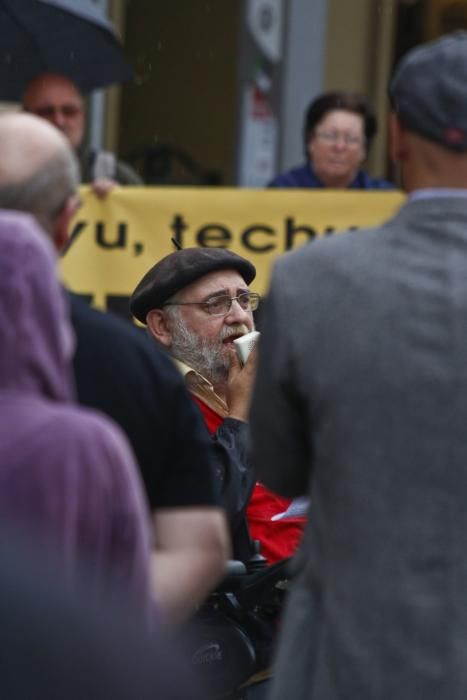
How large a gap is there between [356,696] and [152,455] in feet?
1.63

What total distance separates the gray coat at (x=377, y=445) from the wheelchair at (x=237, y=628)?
4.35 ft

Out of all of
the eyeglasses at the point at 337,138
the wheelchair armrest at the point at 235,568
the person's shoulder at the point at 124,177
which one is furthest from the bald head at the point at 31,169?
the person's shoulder at the point at 124,177

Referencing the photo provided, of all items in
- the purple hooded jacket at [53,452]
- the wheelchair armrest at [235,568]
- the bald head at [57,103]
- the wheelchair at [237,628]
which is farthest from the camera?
the bald head at [57,103]

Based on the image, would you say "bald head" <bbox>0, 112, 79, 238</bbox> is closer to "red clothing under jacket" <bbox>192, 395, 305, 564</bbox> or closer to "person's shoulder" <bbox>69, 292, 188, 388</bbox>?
"person's shoulder" <bbox>69, 292, 188, 388</bbox>

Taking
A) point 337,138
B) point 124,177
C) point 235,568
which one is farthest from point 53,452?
point 124,177

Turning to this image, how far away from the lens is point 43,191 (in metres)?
3.28

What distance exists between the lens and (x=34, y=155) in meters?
3.27

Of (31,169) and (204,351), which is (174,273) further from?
(31,169)

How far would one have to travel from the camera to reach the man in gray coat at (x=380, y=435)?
128 inches

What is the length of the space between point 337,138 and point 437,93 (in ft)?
19.1

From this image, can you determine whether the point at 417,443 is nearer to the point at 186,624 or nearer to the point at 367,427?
the point at 367,427

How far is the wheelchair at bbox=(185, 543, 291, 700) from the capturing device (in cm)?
474

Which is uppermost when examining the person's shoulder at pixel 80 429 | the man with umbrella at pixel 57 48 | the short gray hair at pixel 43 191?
the short gray hair at pixel 43 191

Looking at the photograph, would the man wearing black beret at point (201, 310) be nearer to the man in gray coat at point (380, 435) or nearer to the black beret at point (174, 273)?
the black beret at point (174, 273)
